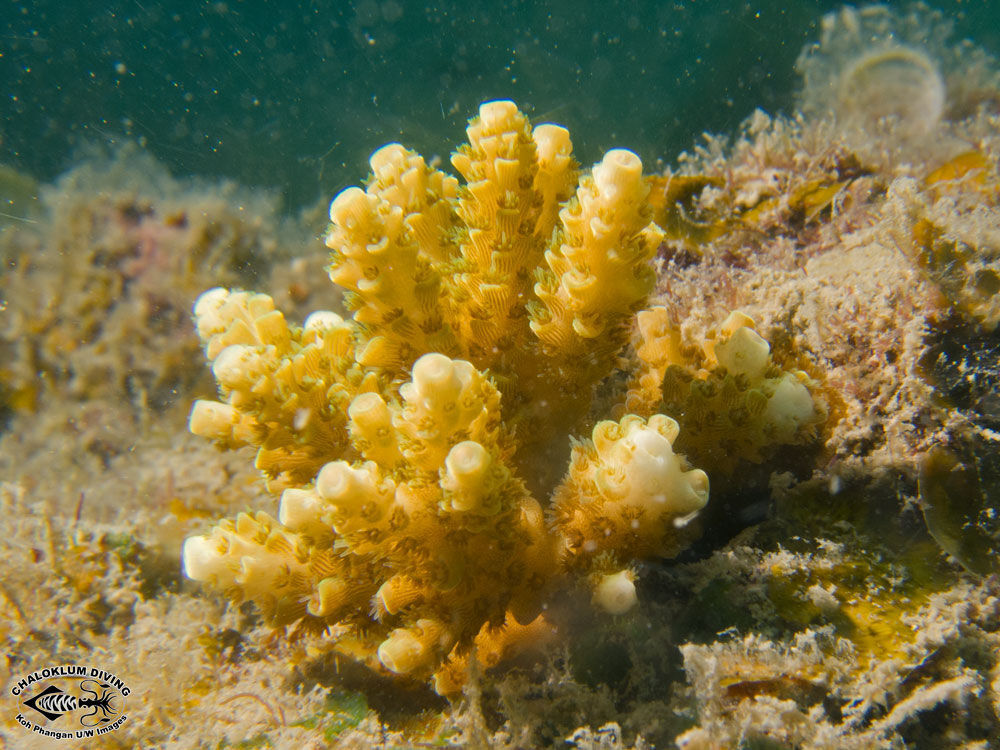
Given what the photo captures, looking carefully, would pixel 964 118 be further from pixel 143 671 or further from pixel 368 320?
pixel 143 671

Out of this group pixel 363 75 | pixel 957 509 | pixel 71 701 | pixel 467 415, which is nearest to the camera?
pixel 467 415

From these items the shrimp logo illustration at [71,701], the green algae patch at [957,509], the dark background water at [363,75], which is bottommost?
the shrimp logo illustration at [71,701]

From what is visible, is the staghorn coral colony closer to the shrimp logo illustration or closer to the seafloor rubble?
the seafloor rubble

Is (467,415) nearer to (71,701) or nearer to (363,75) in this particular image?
(71,701)

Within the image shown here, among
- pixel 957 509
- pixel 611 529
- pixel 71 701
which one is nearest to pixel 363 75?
pixel 71 701

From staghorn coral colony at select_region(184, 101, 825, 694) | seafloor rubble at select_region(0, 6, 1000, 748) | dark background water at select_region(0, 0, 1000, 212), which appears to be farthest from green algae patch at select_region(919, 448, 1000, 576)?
dark background water at select_region(0, 0, 1000, 212)

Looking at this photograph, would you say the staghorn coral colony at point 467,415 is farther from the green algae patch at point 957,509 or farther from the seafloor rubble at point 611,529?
the green algae patch at point 957,509

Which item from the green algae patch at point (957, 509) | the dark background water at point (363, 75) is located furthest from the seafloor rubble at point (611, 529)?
the dark background water at point (363, 75)
